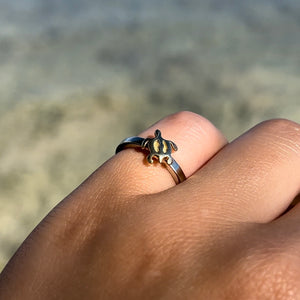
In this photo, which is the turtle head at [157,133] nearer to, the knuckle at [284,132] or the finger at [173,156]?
the finger at [173,156]

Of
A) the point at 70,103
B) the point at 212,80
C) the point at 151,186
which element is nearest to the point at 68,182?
the point at 70,103

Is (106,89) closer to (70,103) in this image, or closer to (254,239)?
(70,103)

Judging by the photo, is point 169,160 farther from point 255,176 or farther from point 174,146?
point 255,176

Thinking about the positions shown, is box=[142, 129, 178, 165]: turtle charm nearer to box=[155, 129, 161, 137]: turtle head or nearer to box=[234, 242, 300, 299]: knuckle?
box=[155, 129, 161, 137]: turtle head

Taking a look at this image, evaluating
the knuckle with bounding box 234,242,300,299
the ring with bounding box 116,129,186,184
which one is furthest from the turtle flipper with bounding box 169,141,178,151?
the knuckle with bounding box 234,242,300,299

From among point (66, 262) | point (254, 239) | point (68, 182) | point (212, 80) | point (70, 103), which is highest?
point (70, 103)

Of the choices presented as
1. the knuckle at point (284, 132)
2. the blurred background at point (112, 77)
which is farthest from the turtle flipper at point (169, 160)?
the blurred background at point (112, 77)

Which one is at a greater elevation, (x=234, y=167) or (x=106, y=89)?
(x=106, y=89)
